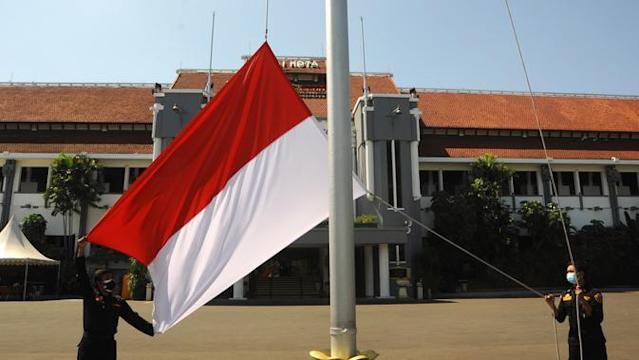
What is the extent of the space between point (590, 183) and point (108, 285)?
34.7 metres

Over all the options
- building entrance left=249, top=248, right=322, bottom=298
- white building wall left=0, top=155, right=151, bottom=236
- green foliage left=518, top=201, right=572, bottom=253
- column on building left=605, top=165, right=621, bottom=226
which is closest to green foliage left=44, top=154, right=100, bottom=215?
white building wall left=0, top=155, right=151, bottom=236

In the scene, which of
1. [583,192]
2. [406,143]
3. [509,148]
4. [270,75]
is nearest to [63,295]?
[406,143]

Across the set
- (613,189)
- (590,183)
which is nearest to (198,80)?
(590,183)

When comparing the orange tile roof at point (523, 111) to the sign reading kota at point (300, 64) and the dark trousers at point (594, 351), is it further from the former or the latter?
the dark trousers at point (594, 351)

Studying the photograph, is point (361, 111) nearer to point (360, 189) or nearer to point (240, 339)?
point (240, 339)

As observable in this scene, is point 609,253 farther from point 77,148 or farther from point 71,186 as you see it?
point 77,148

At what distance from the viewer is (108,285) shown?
4488mm

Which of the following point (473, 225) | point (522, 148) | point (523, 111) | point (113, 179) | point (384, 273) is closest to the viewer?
point (384, 273)

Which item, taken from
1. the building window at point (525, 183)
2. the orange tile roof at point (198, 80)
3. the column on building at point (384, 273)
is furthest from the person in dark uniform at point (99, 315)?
the building window at point (525, 183)

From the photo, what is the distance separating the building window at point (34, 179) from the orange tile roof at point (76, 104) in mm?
3624

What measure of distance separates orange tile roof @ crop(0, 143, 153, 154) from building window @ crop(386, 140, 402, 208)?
14318 mm

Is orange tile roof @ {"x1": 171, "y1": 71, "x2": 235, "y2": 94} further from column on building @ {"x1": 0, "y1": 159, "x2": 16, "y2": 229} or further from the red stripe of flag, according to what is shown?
the red stripe of flag

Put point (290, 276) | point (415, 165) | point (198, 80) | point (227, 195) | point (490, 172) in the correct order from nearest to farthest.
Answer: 1. point (227, 195)
2. point (415, 165)
3. point (290, 276)
4. point (490, 172)
5. point (198, 80)

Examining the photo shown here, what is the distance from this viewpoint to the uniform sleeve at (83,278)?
433 cm
